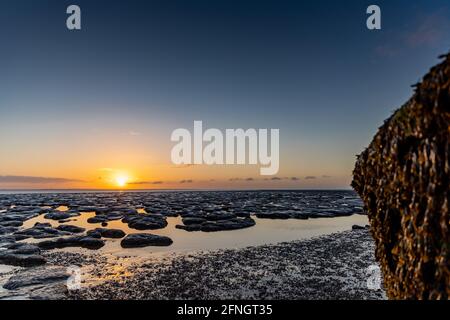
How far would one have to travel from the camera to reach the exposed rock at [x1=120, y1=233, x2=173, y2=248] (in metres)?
22.7

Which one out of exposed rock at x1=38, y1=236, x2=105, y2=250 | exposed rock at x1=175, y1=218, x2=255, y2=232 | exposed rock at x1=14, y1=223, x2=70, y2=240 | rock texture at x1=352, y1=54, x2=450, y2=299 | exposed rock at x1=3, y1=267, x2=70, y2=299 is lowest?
exposed rock at x1=175, y1=218, x2=255, y2=232

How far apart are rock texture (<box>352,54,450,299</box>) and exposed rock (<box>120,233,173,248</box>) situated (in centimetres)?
1870

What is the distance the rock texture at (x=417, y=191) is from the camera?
4.65 meters

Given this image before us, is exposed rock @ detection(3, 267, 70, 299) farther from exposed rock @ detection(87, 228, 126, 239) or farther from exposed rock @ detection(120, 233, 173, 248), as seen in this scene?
exposed rock @ detection(87, 228, 126, 239)

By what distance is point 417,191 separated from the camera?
5336 millimetres

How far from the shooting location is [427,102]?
4.84 meters

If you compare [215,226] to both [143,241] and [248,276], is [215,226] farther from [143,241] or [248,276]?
[248,276]

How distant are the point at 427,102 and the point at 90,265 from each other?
59.6 feet

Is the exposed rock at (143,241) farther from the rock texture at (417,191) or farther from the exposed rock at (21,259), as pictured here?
the rock texture at (417,191)

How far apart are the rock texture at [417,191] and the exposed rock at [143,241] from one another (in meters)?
18.7

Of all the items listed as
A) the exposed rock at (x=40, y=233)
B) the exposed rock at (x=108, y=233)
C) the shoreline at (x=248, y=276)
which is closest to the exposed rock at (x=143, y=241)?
the shoreline at (x=248, y=276)

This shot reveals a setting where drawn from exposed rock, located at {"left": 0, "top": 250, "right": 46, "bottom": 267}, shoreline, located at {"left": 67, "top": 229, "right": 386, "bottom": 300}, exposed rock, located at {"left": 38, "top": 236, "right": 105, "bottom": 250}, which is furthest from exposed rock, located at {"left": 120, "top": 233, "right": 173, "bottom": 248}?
exposed rock, located at {"left": 0, "top": 250, "right": 46, "bottom": 267}
